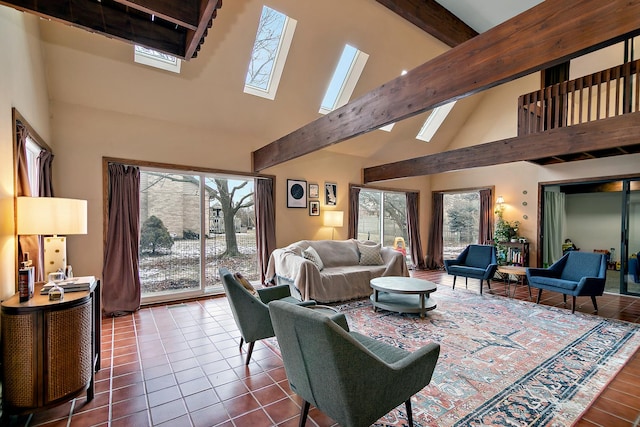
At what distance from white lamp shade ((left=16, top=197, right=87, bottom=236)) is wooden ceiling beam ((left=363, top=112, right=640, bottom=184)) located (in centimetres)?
550

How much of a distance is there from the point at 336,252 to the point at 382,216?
2.55 meters

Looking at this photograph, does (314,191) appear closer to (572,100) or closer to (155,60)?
(155,60)

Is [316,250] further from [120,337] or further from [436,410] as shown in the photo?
[436,410]

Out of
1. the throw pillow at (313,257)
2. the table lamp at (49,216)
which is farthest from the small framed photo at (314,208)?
the table lamp at (49,216)

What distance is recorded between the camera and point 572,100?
4.64 meters

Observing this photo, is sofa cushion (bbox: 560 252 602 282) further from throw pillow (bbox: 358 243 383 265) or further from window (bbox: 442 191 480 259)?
throw pillow (bbox: 358 243 383 265)

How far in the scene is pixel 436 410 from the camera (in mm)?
2068

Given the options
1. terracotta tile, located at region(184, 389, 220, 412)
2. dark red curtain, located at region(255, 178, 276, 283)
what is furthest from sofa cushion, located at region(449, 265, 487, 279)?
terracotta tile, located at region(184, 389, 220, 412)

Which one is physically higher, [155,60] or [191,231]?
[155,60]

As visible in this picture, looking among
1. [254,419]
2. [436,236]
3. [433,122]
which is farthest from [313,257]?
[433,122]

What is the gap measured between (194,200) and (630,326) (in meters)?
6.39

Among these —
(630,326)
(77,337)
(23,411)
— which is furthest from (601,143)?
(23,411)

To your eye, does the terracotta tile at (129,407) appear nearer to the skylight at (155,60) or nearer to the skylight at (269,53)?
the skylight at (155,60)

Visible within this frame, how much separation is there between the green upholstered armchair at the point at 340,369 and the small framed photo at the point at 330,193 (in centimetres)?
488
